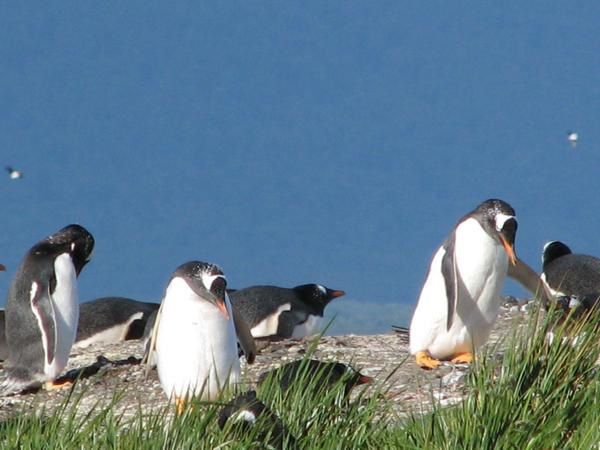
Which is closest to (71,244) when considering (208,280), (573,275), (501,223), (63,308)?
(63,308)

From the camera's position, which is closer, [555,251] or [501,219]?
[501,219]

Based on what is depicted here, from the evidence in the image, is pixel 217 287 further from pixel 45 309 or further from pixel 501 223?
pixel 45 309

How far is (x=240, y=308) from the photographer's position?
488 inches

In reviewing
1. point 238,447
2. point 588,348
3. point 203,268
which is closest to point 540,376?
point 588,348

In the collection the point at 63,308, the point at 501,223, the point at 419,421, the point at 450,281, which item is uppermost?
Result: the point at 501,223

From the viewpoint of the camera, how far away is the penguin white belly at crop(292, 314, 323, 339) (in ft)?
42.1

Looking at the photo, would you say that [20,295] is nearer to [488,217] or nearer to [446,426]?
[488,217]

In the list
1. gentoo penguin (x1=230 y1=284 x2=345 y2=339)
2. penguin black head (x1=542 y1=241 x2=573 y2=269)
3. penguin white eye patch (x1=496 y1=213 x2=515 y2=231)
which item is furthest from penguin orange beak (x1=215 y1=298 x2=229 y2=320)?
penguin black head (x1=542 y1=241 x2=573 y2=269)

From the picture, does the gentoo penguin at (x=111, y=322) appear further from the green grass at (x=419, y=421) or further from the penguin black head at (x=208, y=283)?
the green grass at (x=419, y=421)

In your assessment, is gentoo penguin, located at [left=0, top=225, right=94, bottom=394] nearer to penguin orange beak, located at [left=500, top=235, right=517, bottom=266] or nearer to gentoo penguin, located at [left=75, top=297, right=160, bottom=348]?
gentoo penguin, located at [left=75, top=297, right=160, bottom=348]

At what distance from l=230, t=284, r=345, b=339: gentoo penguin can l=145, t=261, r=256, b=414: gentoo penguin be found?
4.13 meters

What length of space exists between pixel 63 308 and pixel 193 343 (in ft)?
8.24

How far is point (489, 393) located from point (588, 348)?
0.85 meters

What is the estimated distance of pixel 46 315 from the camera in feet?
32.1
